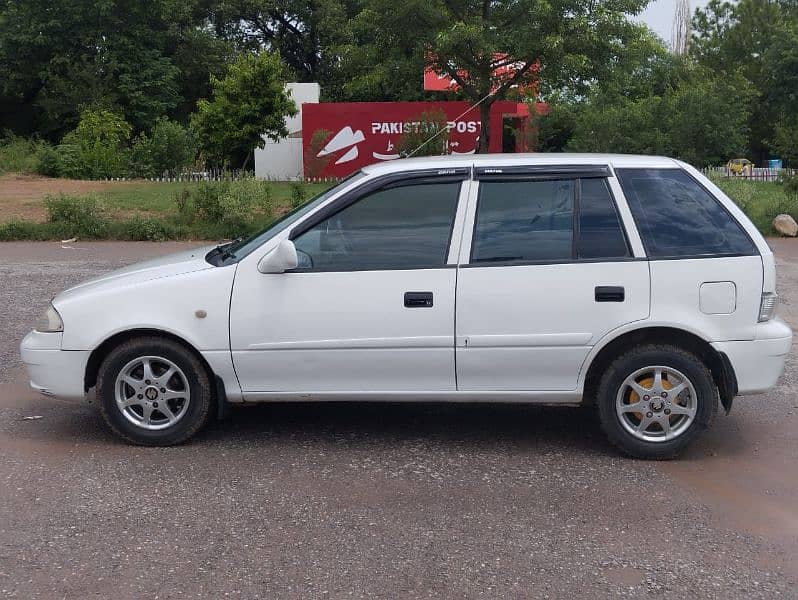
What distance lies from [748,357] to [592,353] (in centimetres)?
90

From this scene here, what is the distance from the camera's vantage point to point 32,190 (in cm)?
2358

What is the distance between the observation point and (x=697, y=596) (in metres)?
3.93

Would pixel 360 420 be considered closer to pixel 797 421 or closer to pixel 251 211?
pixel 797 421

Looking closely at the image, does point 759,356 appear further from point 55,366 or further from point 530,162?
point 55,366

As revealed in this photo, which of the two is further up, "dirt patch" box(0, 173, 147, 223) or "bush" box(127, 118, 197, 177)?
"bush" box(127, 118, 197, 177)

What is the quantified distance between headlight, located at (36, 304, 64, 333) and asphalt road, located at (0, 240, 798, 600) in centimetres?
74

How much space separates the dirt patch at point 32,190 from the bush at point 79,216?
91 cm

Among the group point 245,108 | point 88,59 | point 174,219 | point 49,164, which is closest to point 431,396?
point 174,219

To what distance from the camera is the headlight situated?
566 cm

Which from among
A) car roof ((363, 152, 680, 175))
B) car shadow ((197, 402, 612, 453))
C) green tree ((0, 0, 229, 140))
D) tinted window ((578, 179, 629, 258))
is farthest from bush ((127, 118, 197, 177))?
tinted window ((578, 179, 629, 258))

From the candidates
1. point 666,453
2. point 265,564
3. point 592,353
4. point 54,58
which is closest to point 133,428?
point 265,564

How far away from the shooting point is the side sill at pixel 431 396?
554cm

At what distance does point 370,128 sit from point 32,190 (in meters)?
12.6

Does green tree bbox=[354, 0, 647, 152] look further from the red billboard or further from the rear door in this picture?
the rear door
